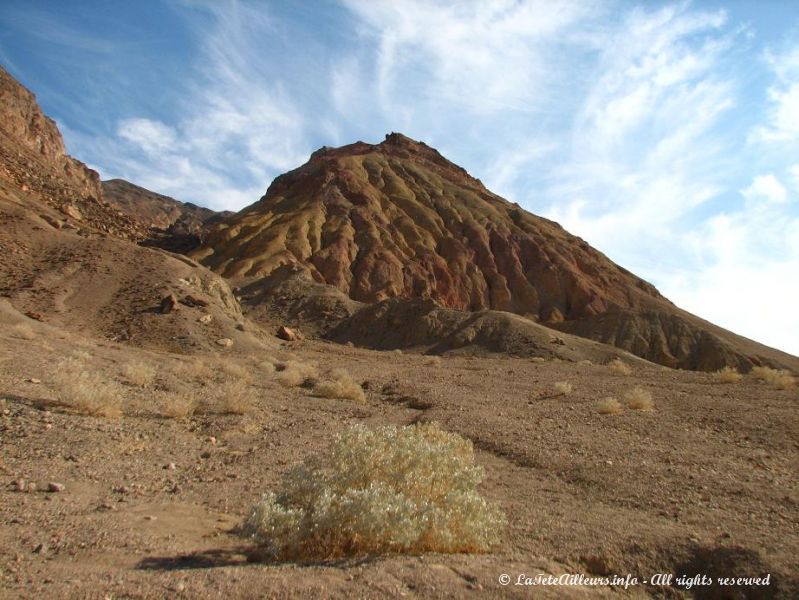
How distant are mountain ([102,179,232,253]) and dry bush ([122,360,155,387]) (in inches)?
2632

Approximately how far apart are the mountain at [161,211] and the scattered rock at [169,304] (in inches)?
2092

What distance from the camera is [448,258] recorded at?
3004 inches

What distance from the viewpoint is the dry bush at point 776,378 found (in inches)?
725

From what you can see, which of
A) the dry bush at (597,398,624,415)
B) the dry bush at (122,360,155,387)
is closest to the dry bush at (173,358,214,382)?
the dry bush at (122,360,155,387)

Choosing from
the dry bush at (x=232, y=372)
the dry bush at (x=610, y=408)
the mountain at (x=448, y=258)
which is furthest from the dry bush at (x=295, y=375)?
the mountain at (x=448, y=258)

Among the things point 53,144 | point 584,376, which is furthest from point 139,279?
point 53,144

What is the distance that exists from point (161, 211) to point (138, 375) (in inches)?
5986

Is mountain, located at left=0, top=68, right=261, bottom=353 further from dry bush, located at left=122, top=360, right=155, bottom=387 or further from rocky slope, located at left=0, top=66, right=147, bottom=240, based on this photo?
dry bush, located at left=122, top=360, right=155, bottom=387

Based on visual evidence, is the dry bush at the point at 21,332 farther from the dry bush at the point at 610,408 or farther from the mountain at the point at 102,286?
the dry bush at the point at 610,408

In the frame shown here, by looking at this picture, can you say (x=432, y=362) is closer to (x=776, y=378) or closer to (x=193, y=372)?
(x=193, y=372)

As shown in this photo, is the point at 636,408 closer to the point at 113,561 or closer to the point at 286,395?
the point at 286,395

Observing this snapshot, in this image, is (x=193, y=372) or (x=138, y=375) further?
(x=193, y=372)

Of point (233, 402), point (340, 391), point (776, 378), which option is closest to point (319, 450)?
point (233, 402)

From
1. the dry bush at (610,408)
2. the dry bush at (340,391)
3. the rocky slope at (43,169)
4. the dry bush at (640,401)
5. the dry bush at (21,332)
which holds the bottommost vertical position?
the dry bush at (21,332)
